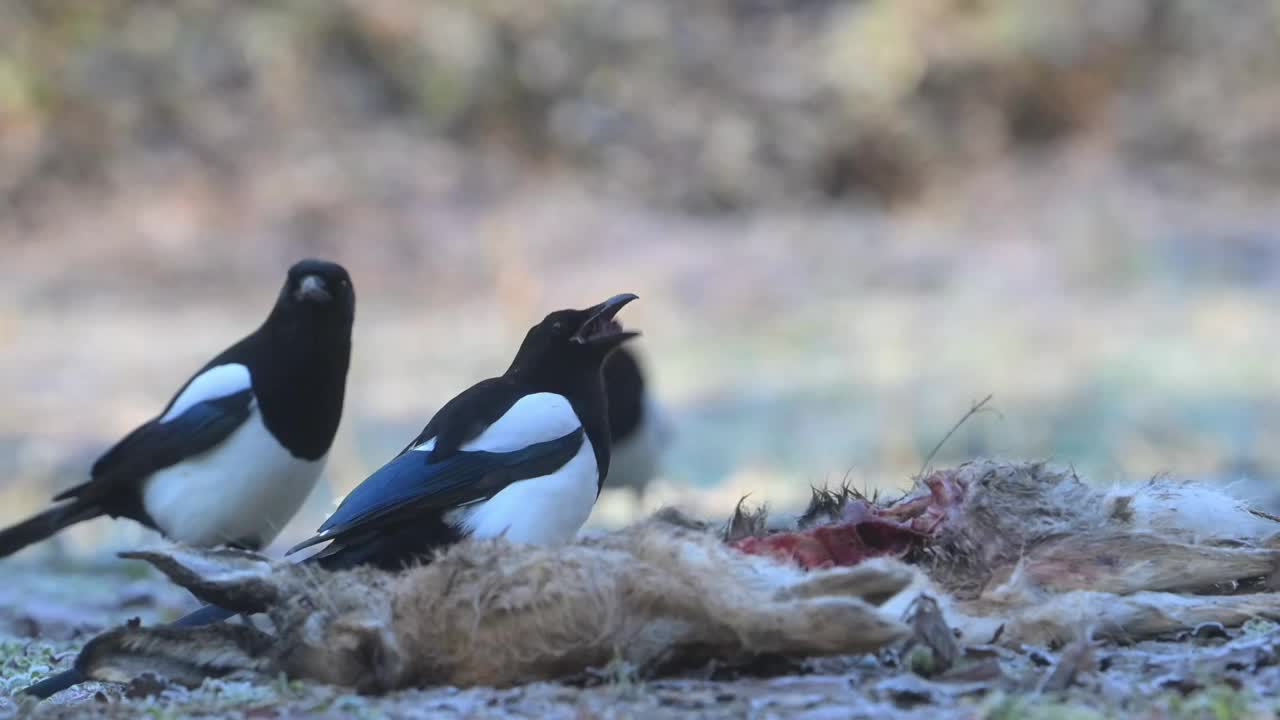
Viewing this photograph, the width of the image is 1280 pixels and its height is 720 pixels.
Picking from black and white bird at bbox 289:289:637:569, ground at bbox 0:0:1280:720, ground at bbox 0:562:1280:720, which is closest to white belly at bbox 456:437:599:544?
black and white bird at bbox 289:289:637:569

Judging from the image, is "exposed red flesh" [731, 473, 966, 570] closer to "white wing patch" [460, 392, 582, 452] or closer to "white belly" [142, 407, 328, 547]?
"white wing patch" [460, 392, 582, 452]

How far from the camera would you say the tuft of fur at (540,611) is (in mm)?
2771

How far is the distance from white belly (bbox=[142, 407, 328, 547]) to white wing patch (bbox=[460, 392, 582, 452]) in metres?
1.20

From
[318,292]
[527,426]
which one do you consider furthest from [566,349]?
[318,292]

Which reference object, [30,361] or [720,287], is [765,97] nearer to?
[720,287]

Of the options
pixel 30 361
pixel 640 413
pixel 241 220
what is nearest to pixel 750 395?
pixel 640 413

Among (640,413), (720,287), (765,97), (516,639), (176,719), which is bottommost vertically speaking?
(176,719)

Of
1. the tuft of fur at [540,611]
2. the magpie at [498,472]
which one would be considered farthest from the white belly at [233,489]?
the tuft of fur at [540,611]

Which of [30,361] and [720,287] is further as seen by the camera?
[720,287]

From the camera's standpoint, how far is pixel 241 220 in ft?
51.4

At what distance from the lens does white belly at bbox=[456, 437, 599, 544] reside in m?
3.58

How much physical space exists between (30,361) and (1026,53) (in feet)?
31.5

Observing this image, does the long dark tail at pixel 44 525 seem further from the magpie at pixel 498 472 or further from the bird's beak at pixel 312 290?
the magpie at pixel 498 472

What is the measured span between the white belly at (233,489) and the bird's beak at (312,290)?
1.26 feet
